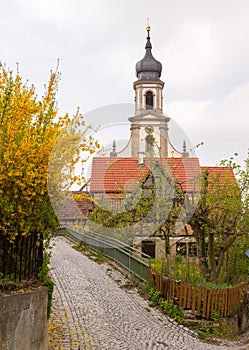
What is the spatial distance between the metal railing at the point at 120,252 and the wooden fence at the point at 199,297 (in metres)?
1.47

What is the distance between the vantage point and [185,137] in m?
12.5

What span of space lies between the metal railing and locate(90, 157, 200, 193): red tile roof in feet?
8.23

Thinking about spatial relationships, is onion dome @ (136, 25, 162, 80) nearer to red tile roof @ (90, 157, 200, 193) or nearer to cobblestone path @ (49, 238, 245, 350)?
red tile roof @ (90, 157, 200, 193)

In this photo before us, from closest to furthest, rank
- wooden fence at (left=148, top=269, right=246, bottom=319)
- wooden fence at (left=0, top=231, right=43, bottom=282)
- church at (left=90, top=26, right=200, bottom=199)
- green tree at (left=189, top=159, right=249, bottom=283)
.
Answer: wooden fence at (left=0, top=231, right=43, bottom=282) < wooden fence at (left=148, top=269, right=246, bottom=319) < green tree at (left=189, top=159, right=249, bottom=283) < church at (left=90, top=26, right=200, bottom=199)

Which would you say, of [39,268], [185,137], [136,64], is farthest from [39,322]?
[136,64]

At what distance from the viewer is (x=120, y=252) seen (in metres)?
15.7

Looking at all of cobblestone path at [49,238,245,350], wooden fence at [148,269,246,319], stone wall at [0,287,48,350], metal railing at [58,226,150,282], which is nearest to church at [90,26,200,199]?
metal railing at [58,226,150,282]

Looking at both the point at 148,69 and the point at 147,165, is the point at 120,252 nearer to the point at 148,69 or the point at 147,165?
the point at 147,165

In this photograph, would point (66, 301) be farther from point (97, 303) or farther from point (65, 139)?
point (65, 139)

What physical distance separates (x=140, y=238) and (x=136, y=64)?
110 feet

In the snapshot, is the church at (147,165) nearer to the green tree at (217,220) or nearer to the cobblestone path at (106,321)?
the green tree at (217,220)

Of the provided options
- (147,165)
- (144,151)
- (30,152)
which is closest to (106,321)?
(30,152)

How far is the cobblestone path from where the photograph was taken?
314 inches

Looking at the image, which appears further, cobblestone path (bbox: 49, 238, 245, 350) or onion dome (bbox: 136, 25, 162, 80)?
onion dome (bbox: 136, 25, 162, 80)
